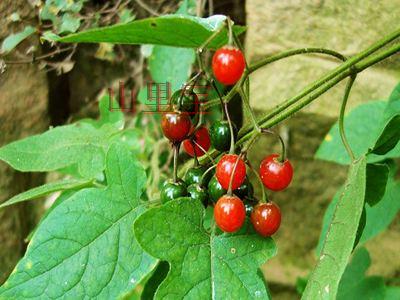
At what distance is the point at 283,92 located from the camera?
154 cm

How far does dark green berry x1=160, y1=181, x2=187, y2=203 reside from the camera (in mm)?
801

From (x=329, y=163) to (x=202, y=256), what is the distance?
920 mm

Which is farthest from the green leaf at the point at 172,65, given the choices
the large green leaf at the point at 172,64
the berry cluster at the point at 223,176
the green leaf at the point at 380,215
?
the berry cluster at the point at 223,176

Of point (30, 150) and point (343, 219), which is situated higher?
point (343, 219)

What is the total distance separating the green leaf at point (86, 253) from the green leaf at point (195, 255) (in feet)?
0.23

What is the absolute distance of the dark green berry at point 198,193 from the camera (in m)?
0.80

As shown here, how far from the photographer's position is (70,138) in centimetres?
115

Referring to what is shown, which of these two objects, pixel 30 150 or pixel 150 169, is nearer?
pixel 30 150

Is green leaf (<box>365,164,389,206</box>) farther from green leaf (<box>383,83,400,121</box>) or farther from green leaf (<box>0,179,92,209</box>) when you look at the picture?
green leaf (<box>0,179,92,209</box>)

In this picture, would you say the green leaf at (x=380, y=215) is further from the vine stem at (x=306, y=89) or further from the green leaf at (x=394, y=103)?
the vine stem at (x=306, y=89)

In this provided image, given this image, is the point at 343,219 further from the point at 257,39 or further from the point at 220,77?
the point at 257,39

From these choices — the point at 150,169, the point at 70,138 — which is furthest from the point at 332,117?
the point at 70,138

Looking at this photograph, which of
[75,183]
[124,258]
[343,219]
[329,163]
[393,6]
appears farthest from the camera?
[329,163]

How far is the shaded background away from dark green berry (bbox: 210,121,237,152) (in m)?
0.76
